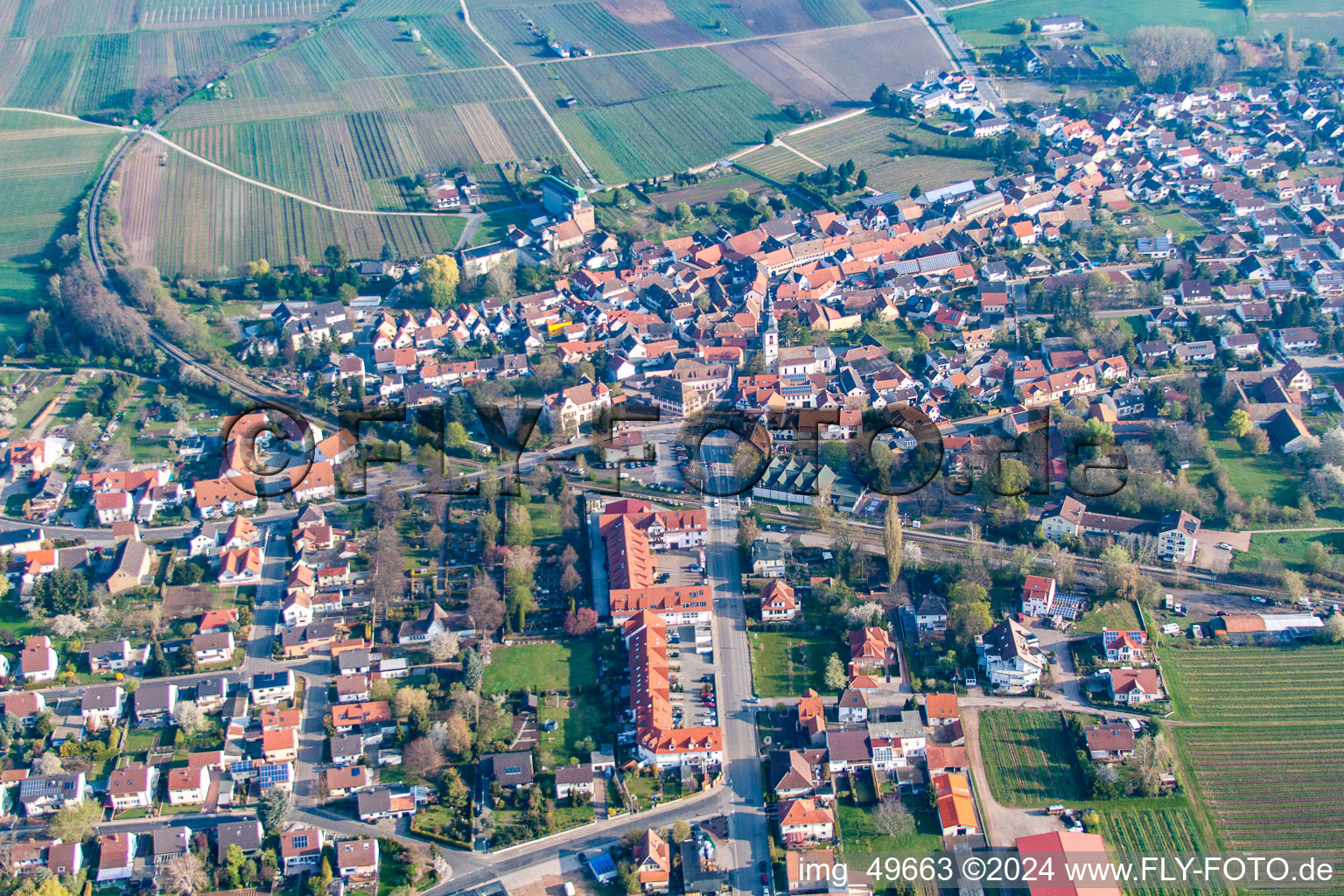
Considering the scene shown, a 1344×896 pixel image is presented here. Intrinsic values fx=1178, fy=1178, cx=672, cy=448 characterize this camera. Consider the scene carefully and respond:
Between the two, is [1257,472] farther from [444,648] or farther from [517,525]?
[444,648]

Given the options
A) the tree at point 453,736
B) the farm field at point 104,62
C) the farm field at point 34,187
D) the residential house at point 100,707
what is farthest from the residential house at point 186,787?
the farm field at point 104,62

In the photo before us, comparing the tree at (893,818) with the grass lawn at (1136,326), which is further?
the grass lawn at (1136,326)

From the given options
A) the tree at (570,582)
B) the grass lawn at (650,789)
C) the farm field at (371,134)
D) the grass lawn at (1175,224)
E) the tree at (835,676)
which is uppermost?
the farm field at (371,134)

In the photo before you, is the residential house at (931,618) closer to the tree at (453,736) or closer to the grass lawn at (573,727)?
the grass lawn at (573,727)

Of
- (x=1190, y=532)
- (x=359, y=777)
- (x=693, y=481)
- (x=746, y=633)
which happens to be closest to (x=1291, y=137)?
(x=1190, y=532)

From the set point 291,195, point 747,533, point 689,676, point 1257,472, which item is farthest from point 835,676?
point 291,195

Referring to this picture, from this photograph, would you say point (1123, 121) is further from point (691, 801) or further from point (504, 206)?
point (691, 801)
